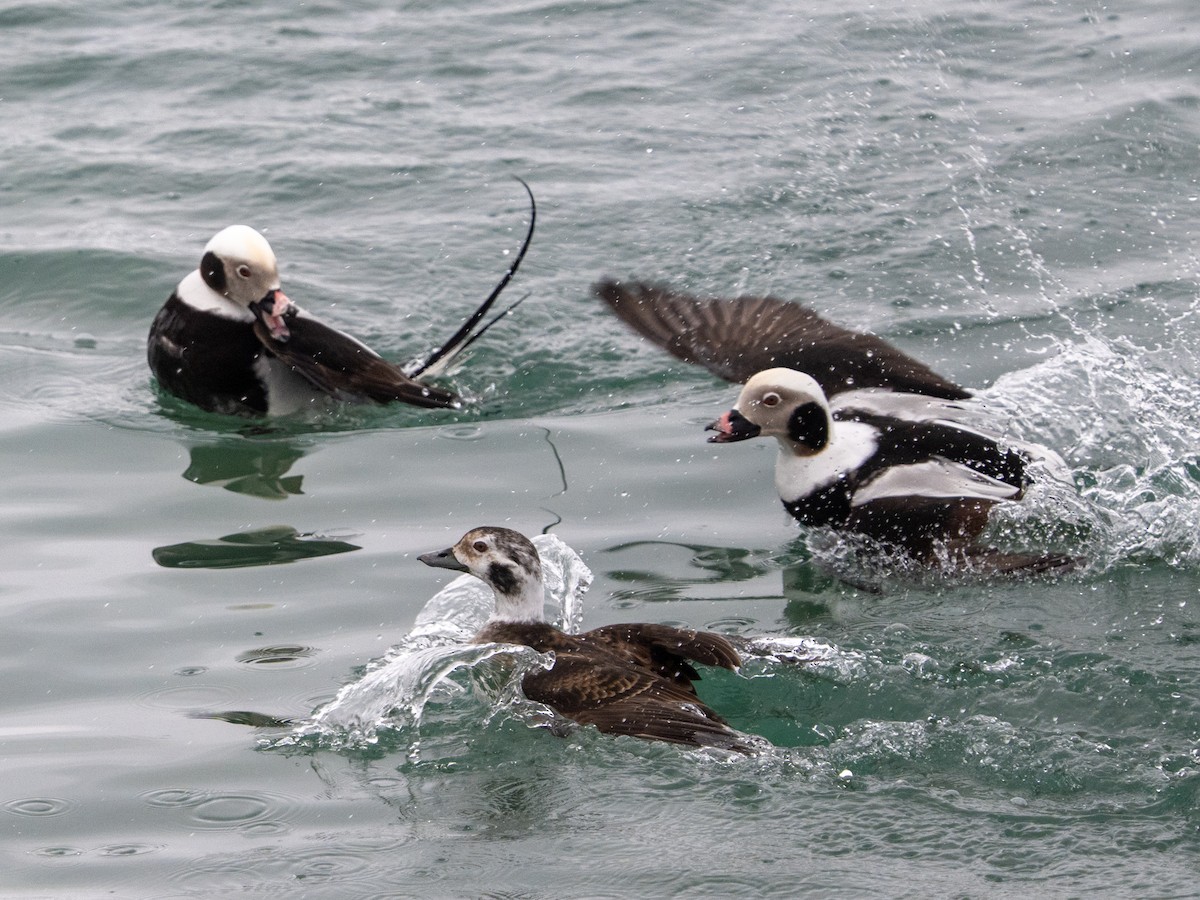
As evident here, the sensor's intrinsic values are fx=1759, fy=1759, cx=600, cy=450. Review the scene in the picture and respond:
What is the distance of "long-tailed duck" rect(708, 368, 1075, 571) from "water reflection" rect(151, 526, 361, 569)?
1353mm

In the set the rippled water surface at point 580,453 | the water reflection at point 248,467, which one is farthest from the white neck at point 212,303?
the water reflection at point 248,467

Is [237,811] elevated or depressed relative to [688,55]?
depressed

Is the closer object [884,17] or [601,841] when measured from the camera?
[601,841]

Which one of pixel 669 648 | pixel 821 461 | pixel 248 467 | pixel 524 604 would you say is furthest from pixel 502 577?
pixel 248 467

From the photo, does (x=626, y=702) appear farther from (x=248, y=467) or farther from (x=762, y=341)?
(x=762, y=341)

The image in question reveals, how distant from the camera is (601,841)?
377 cm

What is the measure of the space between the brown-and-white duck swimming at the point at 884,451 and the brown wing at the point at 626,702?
4.77 ft

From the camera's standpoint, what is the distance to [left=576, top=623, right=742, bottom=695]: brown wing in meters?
4.41

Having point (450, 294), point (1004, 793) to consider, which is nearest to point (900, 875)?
point (1004, 793)

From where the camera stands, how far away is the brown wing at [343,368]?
6688mm

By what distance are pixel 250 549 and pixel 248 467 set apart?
0.80 metres

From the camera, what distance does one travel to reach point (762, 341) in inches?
275

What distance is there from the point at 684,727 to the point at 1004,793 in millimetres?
731

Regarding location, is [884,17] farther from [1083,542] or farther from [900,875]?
[900,875]
